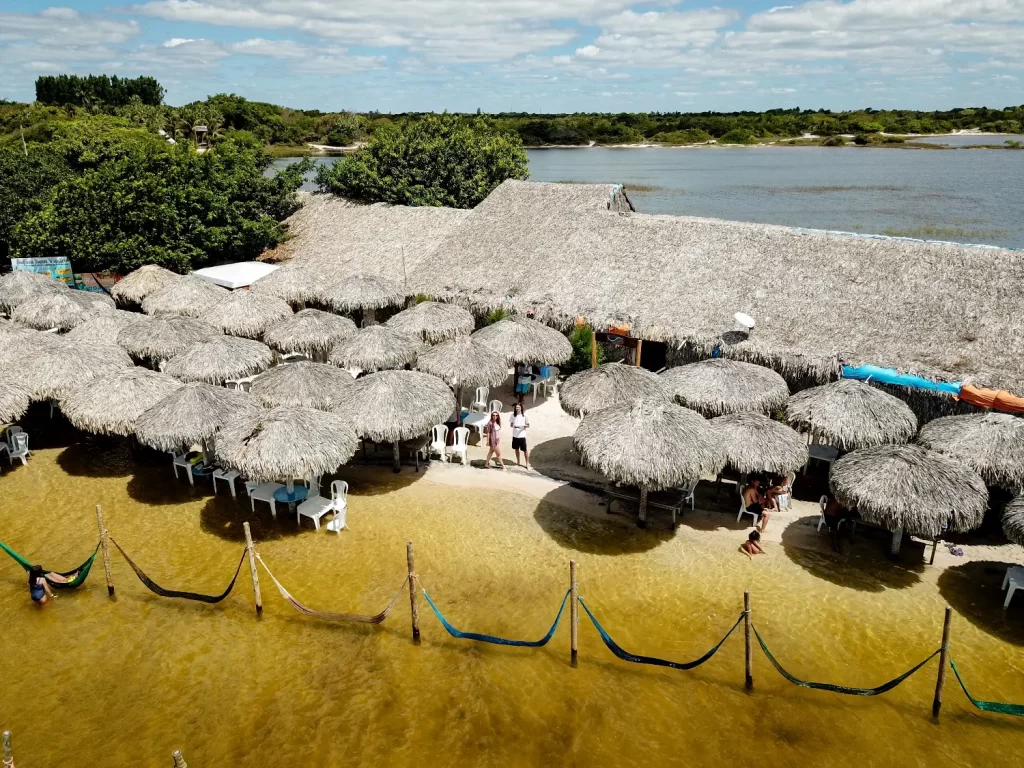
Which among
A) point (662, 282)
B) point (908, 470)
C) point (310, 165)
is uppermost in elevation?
point (310, 165)

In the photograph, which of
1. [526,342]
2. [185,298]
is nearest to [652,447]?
[526,342]

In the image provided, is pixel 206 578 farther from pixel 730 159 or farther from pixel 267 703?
pixel 730 159

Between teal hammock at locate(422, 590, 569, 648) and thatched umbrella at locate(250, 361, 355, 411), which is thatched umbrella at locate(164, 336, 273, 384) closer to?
thatched umbrella at locate(250, 361, 355, 411)

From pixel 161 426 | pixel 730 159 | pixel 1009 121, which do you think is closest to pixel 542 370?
pixel 161 426

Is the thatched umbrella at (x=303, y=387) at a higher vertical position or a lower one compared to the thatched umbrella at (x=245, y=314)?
lower

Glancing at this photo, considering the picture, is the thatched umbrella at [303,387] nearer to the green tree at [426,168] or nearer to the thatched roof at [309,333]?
the thatched roof at [309,333]

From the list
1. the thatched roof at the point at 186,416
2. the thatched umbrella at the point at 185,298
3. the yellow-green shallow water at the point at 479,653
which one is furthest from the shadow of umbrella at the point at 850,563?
the thatched umbrella at the point at 185,298

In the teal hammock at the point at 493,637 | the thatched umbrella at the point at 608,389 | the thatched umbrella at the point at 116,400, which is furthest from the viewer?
the thatched umbrella at the point at 608,389
